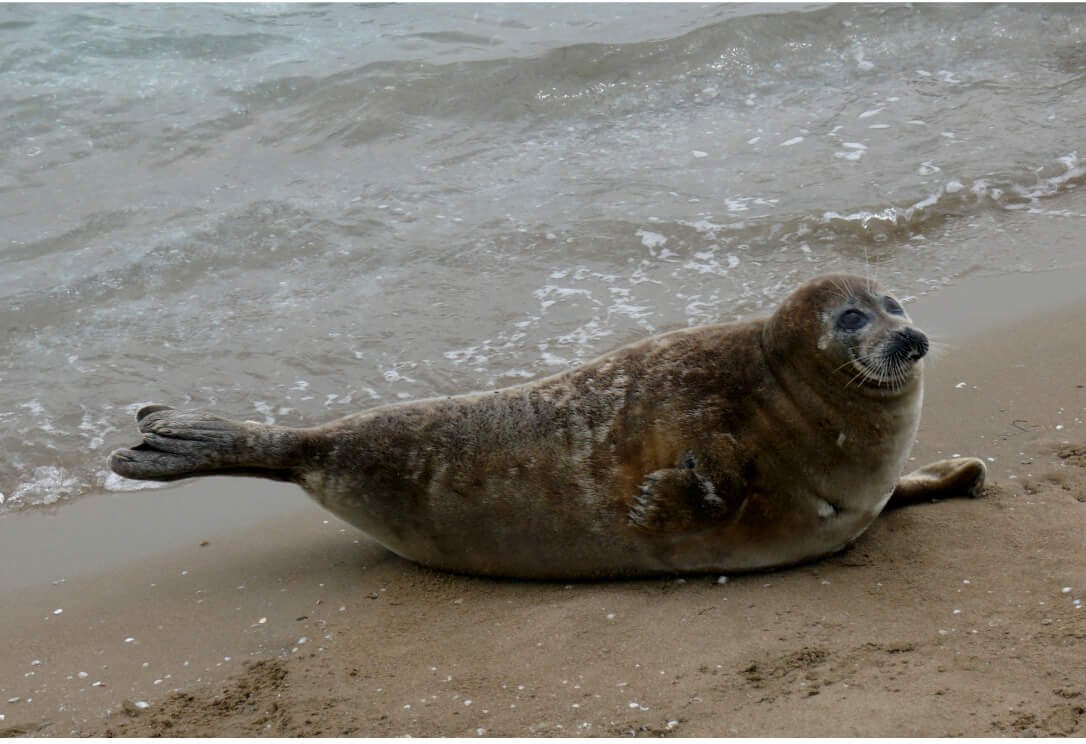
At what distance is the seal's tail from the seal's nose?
82.8 inches

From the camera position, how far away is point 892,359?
4.21 m

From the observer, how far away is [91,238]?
9023mm

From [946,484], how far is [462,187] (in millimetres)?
5688

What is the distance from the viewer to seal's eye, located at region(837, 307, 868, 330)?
430 centimetres

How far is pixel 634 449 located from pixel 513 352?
8.19ft

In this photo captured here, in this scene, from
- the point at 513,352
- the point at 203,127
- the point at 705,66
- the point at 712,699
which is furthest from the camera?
the point at 705,66

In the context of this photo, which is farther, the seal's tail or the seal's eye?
the seal's tail

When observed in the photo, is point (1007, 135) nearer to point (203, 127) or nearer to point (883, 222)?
point (883, 222)

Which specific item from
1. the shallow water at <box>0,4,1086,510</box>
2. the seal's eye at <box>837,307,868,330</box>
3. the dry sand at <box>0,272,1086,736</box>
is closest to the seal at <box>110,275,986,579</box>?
the seal's eye at <box>837,307,868,330</box>

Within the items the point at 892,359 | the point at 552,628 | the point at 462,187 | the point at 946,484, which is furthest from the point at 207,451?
the point at 462,187

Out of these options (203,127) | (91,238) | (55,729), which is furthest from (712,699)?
(203,127)

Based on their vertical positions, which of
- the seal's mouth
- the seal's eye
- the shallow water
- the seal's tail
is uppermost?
the seal's eye

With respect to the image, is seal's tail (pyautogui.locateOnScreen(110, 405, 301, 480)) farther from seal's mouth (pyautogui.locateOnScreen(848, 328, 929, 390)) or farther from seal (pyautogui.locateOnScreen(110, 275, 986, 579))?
seal's mouth (pyautogui.locateOnScreen(848, 328, 929, 390))

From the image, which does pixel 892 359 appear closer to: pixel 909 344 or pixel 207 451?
pixel 909 344
